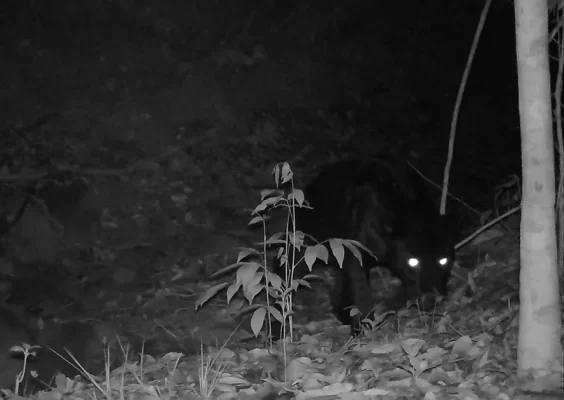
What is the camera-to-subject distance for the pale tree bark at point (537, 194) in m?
2.53

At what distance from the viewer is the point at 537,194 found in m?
2.54

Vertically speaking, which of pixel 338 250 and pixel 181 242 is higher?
pixel 181 242

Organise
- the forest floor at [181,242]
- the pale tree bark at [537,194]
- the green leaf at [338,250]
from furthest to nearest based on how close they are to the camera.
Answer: the forest floor at [181,242] → the green leaf at [338,250] → the pale tree bark at [537,194]

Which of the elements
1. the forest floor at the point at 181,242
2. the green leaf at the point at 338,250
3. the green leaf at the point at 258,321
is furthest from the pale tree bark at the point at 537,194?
the green leaf at the point at 258,321

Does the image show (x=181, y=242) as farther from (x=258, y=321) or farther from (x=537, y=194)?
(x=537, y=194)

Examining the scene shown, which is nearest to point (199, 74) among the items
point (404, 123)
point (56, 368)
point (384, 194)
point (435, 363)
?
point (404, 123)

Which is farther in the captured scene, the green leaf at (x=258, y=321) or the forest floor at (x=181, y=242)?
the forest floor at (x=181, y=242)

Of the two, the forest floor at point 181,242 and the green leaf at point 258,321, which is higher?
the forest floor at point 181,242

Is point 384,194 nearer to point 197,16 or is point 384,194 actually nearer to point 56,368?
point 56,368

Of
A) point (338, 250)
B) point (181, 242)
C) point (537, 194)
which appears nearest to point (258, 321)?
point (338, 250)

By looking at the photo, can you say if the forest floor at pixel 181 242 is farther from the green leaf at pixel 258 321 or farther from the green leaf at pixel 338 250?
the green leaf at pixel 338 250

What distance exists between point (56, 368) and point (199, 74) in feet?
18.2

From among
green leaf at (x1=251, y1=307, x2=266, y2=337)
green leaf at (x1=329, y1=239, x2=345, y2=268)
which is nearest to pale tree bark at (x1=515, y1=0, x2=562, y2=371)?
green leaf at (x1=329, y1=239, x2=345, y2=268)

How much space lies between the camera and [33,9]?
347 inches
